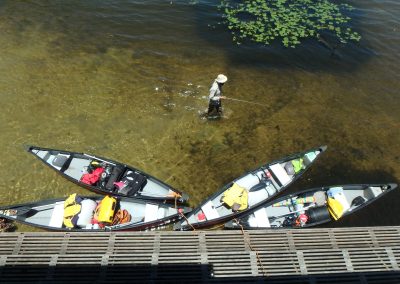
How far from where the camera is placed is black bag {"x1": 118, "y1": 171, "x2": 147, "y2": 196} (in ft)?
55.6

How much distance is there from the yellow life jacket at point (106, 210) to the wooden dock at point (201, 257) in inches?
73.4

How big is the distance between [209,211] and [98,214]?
5.33m

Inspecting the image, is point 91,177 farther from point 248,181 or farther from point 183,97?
point 183,97

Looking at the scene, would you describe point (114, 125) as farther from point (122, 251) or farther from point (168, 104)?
point (122, 251)

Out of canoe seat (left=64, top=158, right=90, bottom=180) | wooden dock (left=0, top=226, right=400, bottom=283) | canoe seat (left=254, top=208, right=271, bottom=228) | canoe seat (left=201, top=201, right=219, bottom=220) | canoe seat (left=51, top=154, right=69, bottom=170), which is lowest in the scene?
canoe seat (left=254, top=208, right=271, bottom=228)

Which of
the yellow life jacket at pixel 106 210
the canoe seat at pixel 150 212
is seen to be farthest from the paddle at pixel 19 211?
the canoe seat at pixel 150 212

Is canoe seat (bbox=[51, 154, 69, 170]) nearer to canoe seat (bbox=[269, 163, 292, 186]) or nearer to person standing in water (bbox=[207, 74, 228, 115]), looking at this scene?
person standing in water (bbox=[207, 74, 228, 115])

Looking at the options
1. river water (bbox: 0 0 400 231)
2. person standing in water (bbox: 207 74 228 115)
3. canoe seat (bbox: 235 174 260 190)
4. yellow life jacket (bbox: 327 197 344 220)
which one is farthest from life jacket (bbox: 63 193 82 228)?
yellow life jacket (bbox: 327 197 344 220)

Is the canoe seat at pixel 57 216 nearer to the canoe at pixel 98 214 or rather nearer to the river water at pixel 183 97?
the canoe at pixel 98 214

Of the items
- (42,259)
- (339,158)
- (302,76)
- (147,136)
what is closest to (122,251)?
(42,259)

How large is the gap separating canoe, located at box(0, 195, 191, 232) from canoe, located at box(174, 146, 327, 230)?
93 cm

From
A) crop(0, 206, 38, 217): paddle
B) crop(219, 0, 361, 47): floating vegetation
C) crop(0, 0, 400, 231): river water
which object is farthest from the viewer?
crop(219, 0, 361, 47): floating vegetation

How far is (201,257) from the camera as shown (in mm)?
12766

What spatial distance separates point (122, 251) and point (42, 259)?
2.93 meters
